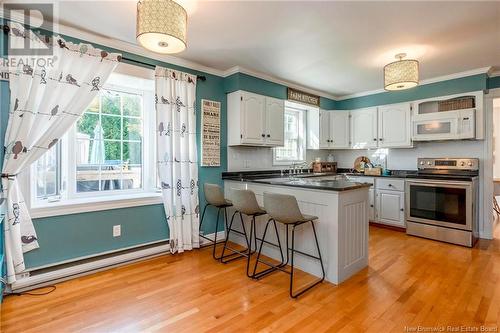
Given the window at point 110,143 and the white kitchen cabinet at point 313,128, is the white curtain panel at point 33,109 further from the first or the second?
the white kitchen cabinet at point 313,128

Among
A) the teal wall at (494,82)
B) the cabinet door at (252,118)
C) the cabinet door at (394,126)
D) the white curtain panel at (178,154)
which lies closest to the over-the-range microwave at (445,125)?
the cabinet door at (394,126)

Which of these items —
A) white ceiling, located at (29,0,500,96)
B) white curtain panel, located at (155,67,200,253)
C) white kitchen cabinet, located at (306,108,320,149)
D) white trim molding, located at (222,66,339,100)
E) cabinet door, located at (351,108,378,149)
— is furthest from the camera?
white kitchen cabinet, located at (306,108,320,149)

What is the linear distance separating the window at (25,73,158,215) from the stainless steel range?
3.81 m

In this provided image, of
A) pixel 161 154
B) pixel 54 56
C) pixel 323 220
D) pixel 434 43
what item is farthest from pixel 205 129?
pixel 434 43

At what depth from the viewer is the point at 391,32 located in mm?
2561

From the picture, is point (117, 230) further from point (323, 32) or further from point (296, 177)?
point (323, 32)

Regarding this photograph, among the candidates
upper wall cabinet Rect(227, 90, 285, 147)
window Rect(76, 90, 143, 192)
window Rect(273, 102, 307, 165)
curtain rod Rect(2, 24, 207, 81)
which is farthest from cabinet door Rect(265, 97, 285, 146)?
window Rect(76, 90, 143, 192)

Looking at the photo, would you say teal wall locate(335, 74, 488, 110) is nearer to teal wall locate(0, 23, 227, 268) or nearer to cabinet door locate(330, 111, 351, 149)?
cabinet door locate(330, 111, 351, 149)

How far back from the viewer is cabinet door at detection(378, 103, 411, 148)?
4.27 metres

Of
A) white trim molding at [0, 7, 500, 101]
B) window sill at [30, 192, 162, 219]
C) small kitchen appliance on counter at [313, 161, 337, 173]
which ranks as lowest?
window sill at [30, 192, 162, 219]

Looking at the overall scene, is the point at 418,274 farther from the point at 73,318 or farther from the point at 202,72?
the point at 202,72

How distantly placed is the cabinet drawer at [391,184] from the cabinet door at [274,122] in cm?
185

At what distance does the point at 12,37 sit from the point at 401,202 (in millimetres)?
5148

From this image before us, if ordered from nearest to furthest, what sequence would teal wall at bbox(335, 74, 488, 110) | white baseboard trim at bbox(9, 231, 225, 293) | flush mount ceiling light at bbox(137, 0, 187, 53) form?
1. flush mount ceiling light at bbox(137, 0, 187, 53)
2. white baseboard trim at bbox(9, 231, 225, 293)
3. teal wall at bbox(335, 74, 488, 110)
